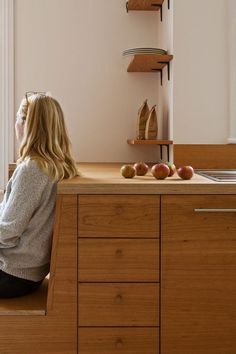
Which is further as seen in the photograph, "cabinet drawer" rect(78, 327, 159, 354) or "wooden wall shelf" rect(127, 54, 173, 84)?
"wooden wall shelf" rect(127, 54, 173, 84)

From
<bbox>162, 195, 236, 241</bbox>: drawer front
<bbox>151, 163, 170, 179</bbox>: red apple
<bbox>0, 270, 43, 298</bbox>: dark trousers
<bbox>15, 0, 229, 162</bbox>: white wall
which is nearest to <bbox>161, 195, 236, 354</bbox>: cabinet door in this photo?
<bbox>162, 195, 236, 241</bbox>: drawer front

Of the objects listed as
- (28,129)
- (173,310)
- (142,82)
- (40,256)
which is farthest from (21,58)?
(173,310)

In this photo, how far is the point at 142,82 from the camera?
376 cm

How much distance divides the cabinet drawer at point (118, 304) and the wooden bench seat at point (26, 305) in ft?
0.52

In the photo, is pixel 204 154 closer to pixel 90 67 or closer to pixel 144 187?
pixel 144 187

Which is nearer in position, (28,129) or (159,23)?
(28,129)

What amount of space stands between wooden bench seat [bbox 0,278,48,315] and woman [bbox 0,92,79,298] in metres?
0.03

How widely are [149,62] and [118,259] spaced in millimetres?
1410

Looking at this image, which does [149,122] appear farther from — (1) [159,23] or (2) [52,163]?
(2) [52,163]

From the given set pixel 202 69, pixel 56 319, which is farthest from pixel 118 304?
pixel 202 69

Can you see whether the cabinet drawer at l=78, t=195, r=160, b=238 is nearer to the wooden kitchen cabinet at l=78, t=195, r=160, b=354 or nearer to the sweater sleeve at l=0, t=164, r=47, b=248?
the wooden kitchen cabinet at l=78, t=195, r=160, b=354

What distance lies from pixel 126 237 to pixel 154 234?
4.1 inches

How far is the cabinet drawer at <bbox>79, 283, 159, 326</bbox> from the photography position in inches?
89.2

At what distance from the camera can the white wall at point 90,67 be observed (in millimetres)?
3713
